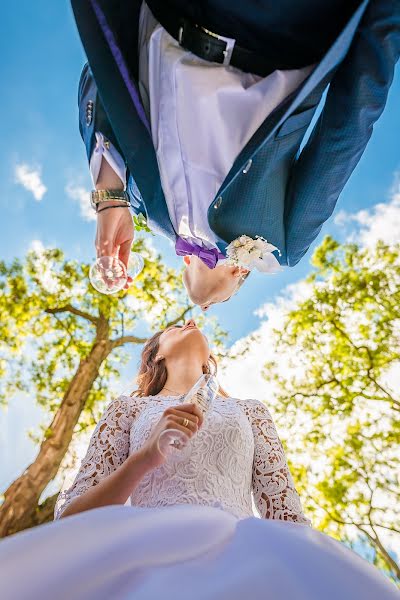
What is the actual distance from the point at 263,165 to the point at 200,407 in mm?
1098

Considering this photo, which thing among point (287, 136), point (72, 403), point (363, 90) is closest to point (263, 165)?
point (287, 136)

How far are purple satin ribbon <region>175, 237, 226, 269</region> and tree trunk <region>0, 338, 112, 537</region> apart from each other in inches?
239

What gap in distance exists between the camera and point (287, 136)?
1.95 meters

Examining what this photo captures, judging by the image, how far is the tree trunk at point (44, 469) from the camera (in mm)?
6871

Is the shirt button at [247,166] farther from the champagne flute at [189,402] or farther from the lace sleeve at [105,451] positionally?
the lace sleeve at [105,451]

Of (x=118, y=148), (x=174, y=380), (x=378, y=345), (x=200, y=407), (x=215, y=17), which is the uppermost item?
(x=378, y=345)

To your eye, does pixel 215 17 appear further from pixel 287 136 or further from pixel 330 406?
pixel 330 406

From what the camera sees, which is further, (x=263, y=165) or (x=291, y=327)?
(x=291, y=327)

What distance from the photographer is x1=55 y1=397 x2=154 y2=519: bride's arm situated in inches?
85.0

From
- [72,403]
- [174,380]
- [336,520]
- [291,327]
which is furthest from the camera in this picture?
[291,327]

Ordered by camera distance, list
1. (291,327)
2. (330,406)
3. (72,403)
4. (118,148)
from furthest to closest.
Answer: (291,327) < (330,406) < (72,403) < (118,148)

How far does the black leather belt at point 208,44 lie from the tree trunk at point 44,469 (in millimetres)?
7028

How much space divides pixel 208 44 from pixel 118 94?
0.45m

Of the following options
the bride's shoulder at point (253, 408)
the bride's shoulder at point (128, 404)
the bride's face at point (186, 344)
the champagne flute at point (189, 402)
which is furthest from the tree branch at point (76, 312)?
the champagne flute at point (189, 402)
